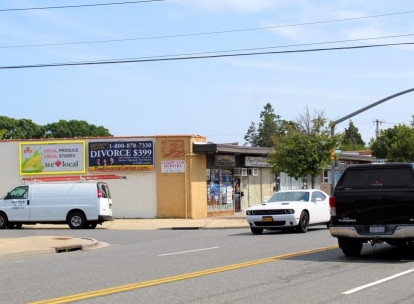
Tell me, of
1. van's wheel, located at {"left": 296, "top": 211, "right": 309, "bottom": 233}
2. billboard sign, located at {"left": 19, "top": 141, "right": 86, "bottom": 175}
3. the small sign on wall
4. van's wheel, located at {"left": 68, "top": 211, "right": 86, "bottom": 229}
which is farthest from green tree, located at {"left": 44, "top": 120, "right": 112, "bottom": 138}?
van's wheel, located at {"left": 296, "top": 211, "right": 309, "bottom": 233}

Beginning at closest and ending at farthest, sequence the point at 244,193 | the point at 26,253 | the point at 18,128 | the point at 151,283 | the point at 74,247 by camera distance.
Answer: the point at 151,283
the point at 26,253
the point at 74,247
the point at 244,193
the point at 18,128

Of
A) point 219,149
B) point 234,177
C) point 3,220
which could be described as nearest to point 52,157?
point 3,220

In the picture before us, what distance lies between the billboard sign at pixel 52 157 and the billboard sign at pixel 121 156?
0.67 m

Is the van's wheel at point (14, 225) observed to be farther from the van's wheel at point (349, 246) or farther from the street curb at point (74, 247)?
the van's wheel at point (349, 246)

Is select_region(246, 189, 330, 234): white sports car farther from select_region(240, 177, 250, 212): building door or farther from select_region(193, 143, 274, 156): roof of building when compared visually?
select_region(240, 177, 250, 212): building door

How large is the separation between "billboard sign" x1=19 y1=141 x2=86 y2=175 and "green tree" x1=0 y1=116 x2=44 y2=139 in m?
56.4

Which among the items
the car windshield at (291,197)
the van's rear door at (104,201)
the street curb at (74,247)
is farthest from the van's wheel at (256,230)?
the van's rear door at (104,201)

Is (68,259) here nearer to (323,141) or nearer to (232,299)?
(232,299)

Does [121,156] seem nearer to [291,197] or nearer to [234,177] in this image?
[234,177]

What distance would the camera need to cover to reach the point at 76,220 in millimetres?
28859

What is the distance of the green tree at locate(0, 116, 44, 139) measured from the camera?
305ft

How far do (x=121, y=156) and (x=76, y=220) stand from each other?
28.0 feet

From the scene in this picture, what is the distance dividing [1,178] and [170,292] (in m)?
29.9

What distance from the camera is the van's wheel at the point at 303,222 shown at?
22.8 meters
